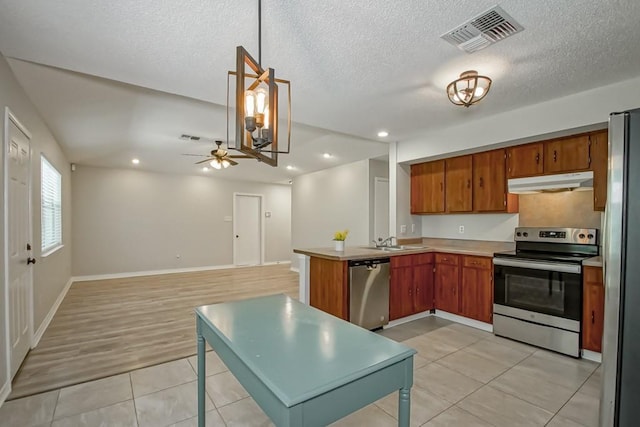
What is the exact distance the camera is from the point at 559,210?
3477mm

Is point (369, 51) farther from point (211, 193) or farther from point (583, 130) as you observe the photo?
point (211, 193)

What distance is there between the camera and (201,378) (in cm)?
178

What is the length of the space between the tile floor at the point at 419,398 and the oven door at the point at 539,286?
46 centimetres

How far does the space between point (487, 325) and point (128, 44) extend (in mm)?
4317

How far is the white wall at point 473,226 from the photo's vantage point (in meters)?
3.92

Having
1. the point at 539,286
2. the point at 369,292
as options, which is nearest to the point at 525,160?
the point at 539,286

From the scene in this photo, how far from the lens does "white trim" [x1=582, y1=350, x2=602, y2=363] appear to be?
9.15ft

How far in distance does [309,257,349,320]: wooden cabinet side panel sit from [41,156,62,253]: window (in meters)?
3.29

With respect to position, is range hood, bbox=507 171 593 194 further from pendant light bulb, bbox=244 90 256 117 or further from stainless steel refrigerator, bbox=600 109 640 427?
pendant light bulb, bbox=244 90 256 117

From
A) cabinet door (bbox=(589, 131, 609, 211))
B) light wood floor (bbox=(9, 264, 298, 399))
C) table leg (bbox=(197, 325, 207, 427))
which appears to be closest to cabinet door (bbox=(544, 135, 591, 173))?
cabinet door (bbox=(589, 131, 609, 211))

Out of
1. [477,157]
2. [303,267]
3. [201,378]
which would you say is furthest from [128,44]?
[477,157]

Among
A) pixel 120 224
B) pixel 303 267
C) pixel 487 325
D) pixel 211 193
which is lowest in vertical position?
pixel 487 325

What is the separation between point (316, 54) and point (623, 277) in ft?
6.90

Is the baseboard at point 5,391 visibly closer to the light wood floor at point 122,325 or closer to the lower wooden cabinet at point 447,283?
the light wood floor at point 122,325
